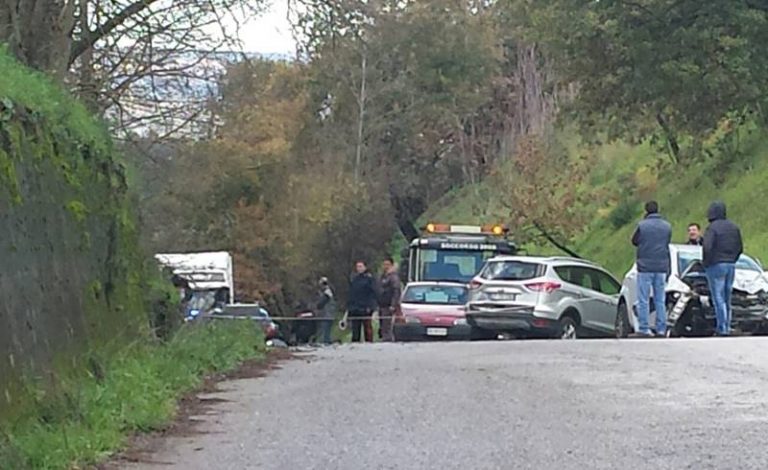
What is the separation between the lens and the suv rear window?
2656 cm

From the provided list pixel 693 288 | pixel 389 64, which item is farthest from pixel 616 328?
pixel 389 64

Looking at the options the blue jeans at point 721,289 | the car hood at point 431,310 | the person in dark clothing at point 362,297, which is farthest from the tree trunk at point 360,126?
the blue jeans at point 721,289

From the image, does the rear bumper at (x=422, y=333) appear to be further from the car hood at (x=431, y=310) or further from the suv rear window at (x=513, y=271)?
the suv rear window at (x=513, y=271)

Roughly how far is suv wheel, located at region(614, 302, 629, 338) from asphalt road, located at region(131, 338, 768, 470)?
786 cm

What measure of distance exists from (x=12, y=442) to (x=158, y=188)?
63.4ft

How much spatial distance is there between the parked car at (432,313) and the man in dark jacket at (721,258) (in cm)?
1019

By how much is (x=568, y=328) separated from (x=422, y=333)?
5468 millimetres

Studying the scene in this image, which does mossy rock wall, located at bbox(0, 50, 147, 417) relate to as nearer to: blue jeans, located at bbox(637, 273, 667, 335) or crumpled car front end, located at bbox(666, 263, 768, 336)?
blue jeans, located at bbox(637, 273, 667, 335)

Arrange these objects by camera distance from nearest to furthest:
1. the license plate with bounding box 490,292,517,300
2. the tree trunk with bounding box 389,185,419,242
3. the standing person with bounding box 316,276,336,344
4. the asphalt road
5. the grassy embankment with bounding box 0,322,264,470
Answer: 1. the grassy embankment with bounding box 0,322,264,470
2. the asphalt road
3. the license plate with bounding box 490,292,517,300
4. the standing person with bounding box 316,276,336,344
5. the tree trunk with bounding box 389,185,419,242

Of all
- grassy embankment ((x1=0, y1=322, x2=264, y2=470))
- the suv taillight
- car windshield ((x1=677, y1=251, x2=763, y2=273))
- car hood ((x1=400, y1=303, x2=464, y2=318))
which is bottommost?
car hood ((x1=400, y1=303, x2=464, y2=318))

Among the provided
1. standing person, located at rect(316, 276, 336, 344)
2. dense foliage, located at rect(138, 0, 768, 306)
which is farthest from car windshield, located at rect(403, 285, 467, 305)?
dense foliage, located at rect(138, 0, 768, 306)

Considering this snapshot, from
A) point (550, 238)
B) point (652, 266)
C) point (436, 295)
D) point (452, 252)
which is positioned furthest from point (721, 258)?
point (550, 238)

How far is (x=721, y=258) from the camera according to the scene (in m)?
20.6

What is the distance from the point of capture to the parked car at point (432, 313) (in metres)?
31.3
